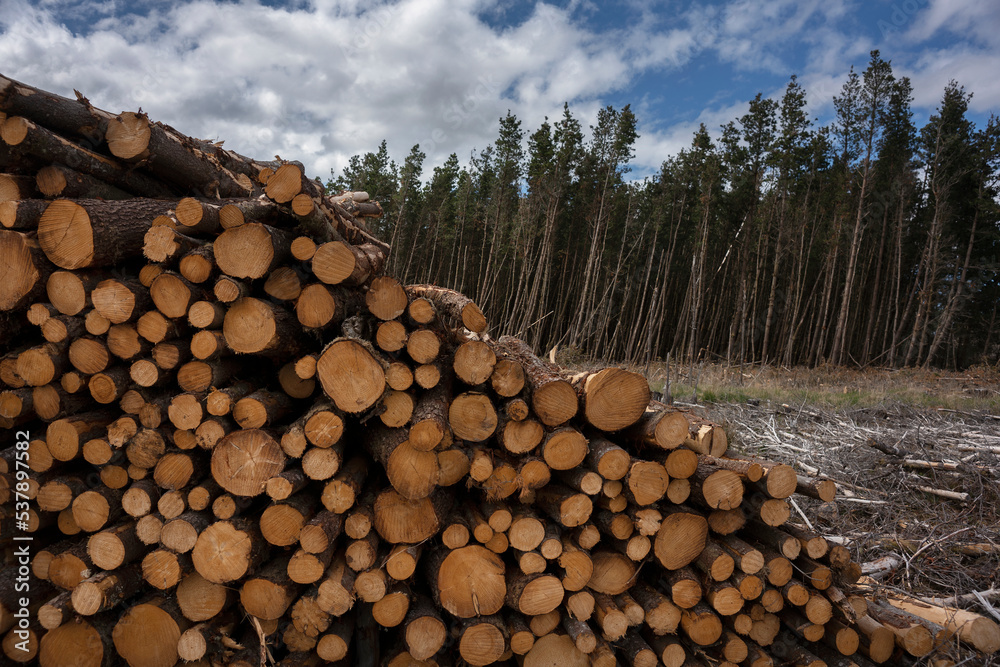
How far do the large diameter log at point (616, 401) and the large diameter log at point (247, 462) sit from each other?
1804 millimetres

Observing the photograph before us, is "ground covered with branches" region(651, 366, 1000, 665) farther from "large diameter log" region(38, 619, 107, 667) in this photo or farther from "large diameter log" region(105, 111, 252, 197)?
"large diameter log" region(105, 111, 252, 197)

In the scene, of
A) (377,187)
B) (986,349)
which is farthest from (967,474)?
(377,187)

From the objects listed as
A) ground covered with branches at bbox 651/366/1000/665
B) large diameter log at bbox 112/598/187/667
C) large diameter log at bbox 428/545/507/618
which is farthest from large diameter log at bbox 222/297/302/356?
ground covered with branches at bbox 651/366/1000/665

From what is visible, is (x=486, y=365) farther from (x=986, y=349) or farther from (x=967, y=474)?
(x=986, y=349)

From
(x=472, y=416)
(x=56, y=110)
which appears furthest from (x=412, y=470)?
(x=56, y=110)

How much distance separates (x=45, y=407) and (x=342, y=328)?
6.09ft

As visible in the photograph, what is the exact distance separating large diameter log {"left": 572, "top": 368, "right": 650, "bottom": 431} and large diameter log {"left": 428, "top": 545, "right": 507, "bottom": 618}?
3.32 ft

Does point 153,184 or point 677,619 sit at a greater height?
point 153,184

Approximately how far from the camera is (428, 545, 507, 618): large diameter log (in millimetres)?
2600

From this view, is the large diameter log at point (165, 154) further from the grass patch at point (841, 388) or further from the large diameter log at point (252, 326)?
the grass patch at point (841, 388)

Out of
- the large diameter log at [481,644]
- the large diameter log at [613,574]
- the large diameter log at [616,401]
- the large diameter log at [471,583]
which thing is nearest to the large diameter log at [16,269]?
the large diameter log at [471,583]

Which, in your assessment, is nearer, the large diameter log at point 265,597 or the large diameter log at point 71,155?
the large diameter log at point 265,597

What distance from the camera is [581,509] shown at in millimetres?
2748

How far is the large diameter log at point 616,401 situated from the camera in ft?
9.40
